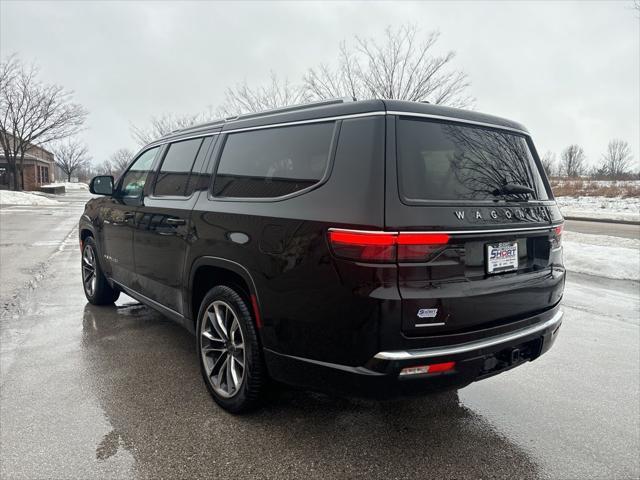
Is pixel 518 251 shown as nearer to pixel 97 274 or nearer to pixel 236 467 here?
pixel 236 467

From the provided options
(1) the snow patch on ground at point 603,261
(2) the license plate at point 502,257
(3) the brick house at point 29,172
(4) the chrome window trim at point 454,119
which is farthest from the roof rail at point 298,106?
(3) the brick house at point 29,172

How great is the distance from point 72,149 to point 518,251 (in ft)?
288

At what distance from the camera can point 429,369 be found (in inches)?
89.4

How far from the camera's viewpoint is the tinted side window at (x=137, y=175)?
4352mm

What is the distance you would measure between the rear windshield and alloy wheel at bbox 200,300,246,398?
143cm

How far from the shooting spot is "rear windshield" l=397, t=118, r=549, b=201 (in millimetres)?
2336

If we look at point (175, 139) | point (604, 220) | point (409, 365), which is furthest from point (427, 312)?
point (604, 220)

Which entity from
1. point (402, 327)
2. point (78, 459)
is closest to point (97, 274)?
point (78, 459)

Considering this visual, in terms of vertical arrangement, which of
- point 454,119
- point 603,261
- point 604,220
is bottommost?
point 603,261

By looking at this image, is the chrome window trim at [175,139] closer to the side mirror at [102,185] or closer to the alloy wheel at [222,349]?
the side mirror at [102,185]

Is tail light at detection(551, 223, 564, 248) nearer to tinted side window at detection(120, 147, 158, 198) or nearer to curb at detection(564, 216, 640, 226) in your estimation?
tinted side window at detection(120, 147, 158, 198)

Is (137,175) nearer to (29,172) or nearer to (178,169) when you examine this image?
(178,169)

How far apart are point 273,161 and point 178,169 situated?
1.31 m

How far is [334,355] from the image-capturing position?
233cm
